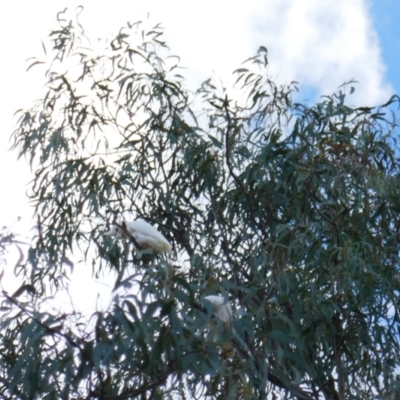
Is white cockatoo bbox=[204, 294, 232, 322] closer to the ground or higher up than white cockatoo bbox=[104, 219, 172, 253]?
closer to the ground

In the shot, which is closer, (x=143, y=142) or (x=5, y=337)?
(x=5, y=337)

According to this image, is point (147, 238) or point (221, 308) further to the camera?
point (147, 238)

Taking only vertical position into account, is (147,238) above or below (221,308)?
above

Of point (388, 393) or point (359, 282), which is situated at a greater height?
point (359, 282)

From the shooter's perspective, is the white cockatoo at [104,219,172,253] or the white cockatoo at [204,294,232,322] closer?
the white cockatoo at [204,294,232,322]

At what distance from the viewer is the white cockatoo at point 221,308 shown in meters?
2.47

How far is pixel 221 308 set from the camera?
2.51m

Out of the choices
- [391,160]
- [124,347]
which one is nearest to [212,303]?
[124,347]

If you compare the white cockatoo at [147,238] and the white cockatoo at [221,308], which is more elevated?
the white cockatoo at [147,238]

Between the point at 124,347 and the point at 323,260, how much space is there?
1113mm

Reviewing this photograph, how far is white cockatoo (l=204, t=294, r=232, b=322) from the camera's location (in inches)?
97.2

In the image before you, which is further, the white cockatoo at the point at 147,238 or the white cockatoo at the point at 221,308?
the white cockatoo at the point at 147,238

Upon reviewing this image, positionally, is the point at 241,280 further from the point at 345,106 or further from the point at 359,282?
the point at 345,106

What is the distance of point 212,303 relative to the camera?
250cm
